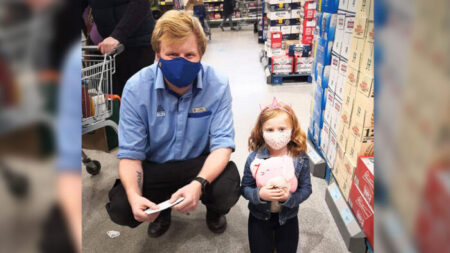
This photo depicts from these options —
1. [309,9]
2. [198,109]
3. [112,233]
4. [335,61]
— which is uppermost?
[309,9]

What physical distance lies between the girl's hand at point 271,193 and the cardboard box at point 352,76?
72 cm

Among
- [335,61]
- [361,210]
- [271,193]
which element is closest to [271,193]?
[271,193]

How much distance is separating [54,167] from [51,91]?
3 cm

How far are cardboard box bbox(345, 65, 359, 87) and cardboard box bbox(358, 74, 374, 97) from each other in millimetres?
49

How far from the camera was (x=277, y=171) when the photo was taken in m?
1.35

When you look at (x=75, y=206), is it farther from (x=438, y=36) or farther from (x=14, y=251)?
(x=438, y=36)

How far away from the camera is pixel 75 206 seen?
15 centimetres

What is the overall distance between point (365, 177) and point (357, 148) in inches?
7.2

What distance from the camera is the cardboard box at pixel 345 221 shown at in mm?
1501

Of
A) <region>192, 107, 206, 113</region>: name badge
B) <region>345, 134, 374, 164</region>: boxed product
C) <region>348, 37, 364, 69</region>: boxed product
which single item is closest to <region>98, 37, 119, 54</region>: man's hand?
<region>192, 107, 206, 113</region>: name badge

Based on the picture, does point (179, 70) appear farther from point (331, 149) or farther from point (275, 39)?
point (275, 39)

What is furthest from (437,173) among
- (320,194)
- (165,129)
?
(320,194)

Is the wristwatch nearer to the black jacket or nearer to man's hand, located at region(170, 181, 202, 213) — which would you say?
man's hand, located at region(170, 181, 202, 213)

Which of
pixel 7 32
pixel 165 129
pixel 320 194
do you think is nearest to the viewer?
pixel 7 32
